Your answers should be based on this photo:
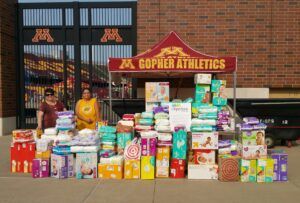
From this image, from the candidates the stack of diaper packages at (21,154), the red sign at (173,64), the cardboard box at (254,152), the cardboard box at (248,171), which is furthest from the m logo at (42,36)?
the cardboard box at (248,171)

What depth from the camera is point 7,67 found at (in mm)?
11984

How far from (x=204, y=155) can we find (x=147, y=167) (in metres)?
1.03

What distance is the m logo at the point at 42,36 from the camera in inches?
478

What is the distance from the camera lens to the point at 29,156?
6.96 meters

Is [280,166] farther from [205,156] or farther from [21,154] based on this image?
[21,154]

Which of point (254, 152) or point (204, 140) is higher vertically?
point (204, 140)

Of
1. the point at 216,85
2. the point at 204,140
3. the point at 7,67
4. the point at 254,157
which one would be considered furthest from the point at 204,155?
the point at 7,67

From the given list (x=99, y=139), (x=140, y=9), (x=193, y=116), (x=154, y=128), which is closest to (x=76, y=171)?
(x=99, y=139)

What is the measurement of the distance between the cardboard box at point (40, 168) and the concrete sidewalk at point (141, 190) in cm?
15

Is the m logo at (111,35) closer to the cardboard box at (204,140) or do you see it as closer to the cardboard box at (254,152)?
the cardboard box at (204,140)

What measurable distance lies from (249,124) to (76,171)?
3.20 metres

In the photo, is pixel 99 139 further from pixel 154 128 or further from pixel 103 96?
pixel 103 96

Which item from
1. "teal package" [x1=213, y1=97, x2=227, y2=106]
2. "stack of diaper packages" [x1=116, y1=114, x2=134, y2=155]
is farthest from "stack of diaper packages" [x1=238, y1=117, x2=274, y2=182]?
"stack of diaper packages" [x1=116, y1=114, x2=134, y2=155]

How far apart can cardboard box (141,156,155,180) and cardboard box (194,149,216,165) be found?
0.78 m
